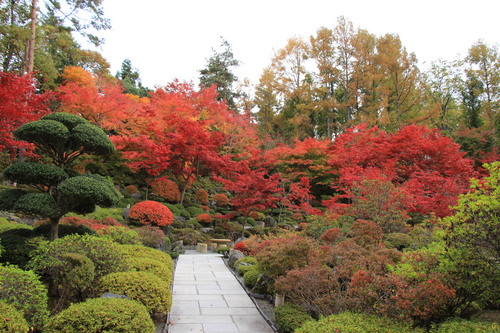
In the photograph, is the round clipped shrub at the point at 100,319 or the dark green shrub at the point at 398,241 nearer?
the round clipped shrub at the point at 100,319

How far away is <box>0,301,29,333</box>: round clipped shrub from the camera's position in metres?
2.86

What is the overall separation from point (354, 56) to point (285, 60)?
18.5 ft

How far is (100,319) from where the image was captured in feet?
10.8

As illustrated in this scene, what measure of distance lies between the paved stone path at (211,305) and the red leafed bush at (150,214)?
A: 3.49 metres

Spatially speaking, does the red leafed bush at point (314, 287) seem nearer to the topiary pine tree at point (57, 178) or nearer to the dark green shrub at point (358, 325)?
the dark green shrub at point (358, 325)

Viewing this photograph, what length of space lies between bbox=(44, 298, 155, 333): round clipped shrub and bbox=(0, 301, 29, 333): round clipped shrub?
313 mm

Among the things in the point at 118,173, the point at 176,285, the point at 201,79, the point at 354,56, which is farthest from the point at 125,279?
the point at 201,79

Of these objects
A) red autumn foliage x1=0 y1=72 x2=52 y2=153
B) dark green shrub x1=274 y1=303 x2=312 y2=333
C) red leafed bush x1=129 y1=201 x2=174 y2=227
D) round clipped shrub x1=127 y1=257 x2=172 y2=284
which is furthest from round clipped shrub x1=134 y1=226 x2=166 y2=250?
dark green shrub x1=274 y1=303 x2=312 y2=333

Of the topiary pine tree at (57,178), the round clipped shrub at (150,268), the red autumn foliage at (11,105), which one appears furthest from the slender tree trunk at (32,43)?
the round clipped shrub at (150,268)

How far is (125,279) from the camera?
4.51 m

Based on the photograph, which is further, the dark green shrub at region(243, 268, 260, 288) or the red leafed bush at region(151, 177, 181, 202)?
the red leafed bush at region(151, 177, 181, 202)

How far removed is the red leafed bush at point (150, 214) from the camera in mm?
11669

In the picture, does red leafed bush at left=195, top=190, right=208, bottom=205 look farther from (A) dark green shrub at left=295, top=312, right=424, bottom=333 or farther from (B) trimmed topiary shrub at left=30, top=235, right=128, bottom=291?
(A) dark green shrub at left=295, top=312, right=424, bottom=333

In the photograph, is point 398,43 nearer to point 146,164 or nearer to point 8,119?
point 146,164
